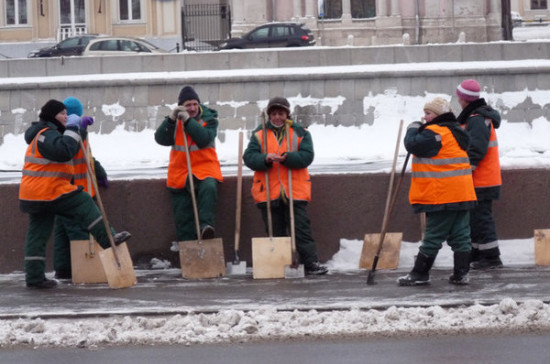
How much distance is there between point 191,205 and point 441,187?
2.53 meters

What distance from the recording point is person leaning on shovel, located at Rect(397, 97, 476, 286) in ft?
34.8

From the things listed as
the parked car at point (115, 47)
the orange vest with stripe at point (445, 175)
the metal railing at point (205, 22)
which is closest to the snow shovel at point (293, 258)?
the orange vest with stripe at point (445, 175)

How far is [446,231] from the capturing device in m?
→ 10.7

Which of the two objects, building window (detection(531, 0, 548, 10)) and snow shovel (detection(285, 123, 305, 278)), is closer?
snow shovel (detection(285, 123, 305, 278))

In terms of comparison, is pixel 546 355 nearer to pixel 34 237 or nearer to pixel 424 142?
pixel 424 142

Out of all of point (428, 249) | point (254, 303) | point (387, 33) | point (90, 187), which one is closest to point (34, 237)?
point (90, 187)

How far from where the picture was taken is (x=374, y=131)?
1174 inches

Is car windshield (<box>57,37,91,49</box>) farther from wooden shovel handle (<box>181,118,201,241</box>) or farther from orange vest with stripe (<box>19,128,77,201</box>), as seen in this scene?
orange vest with stripe (<box>19,128,77,201</box>)

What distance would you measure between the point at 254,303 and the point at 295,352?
1.76m

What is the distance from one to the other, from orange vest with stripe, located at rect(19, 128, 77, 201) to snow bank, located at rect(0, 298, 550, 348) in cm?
206

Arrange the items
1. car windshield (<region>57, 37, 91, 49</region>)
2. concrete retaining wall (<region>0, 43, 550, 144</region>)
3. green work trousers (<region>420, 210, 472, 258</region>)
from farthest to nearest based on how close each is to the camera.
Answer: car windshield (<region>57, 37, 91, 49</region>), concrete retaining wall (<region>0, 43, 550, 144</region>), green work trousers (<region>420, 210, 472, 258</region>)

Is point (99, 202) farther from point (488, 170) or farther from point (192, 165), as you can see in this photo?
point (488, 170)

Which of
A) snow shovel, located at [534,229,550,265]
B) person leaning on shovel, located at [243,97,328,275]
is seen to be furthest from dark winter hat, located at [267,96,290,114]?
snow shovel, located at [534,229,550,265]

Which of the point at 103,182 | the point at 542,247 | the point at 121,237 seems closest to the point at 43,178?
the point at 121,237
